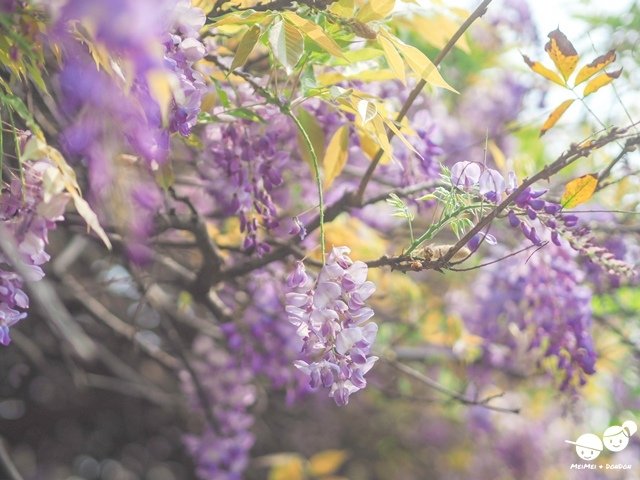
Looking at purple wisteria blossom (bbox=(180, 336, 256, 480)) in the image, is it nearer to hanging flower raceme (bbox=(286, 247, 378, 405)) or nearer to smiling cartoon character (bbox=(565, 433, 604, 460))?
smiling cartoon character (bbox=(565, 433, 604, 460))

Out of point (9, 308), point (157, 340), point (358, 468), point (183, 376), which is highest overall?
point (9, 308)

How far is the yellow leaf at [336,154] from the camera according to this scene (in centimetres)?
130

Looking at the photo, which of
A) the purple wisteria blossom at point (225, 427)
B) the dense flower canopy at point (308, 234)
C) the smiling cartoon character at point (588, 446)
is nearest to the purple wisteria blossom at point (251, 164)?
the dense flower canopy at point (308, 234)

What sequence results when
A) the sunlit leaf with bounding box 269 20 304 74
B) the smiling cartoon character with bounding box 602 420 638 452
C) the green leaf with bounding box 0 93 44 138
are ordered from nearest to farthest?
the green leaf with bounding box 0 93 44 138, the sunlit leaf with bounding box 269 20 304 74, the smiling cartoon character with bounding box 602 420 638 452

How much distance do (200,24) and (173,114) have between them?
12cm

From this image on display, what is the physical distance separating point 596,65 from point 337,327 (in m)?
0.50

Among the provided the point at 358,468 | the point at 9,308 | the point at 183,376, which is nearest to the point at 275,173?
the point at 9,308

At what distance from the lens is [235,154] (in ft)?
4.17

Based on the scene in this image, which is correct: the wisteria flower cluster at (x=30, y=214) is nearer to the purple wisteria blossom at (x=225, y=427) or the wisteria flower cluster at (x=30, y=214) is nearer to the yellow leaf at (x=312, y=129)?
the yellow leaf at (x=312, y=129)

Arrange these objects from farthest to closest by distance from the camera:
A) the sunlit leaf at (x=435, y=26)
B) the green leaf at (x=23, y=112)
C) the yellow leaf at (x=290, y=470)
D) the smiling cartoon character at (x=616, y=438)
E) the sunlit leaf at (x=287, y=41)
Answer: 1. the yellow leaf at (x=290, y=470)
2. the smiling cartoon character at (x=616, y=438)
3. the sunlit leaf at (x=435, y=26)
4. the sunlit leaf at (x=287, y=41)
5. the green leaf at (x=23, y=112)

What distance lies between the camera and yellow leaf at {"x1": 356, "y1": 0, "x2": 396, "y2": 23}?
3.52ft

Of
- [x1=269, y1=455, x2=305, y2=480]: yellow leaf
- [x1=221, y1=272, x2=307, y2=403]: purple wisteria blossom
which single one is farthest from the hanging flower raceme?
[x1=269, y1=455, x2=305, y2=480]: yellow leaf

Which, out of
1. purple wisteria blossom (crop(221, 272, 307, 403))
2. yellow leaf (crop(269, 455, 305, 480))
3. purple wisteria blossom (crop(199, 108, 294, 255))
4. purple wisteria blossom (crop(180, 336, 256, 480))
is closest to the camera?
purple wisteria blossom (crop(199, 108, 294, 255))

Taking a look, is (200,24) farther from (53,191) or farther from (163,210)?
(163,210)
